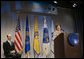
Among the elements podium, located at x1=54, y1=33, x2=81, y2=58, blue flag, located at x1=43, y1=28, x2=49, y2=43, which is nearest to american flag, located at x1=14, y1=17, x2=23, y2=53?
blue flag, located at x1=43, y1=28, x2=49, y2=43

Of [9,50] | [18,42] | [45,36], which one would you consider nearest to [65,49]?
[9,50]

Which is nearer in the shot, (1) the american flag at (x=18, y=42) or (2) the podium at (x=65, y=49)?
(2) the podium at (x=65, y=49)

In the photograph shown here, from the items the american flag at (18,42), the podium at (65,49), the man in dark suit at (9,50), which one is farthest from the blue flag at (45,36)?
the podium at (65,49)

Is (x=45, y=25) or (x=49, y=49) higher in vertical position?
(x=45, y=25)

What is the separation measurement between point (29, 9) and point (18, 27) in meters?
0.97

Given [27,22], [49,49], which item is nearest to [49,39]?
[49,49]

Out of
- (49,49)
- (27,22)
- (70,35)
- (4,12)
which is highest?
(4,12)

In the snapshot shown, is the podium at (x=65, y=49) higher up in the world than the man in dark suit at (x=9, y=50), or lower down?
higher up

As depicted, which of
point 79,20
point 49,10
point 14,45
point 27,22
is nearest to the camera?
point 14,45

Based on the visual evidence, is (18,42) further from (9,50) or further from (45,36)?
(45,36)

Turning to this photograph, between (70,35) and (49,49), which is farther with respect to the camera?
(49,49)

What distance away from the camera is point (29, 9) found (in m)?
5.07

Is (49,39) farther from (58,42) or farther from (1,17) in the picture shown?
(58,42)

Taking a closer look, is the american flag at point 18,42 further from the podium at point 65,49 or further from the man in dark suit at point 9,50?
the podium at point 65,49
